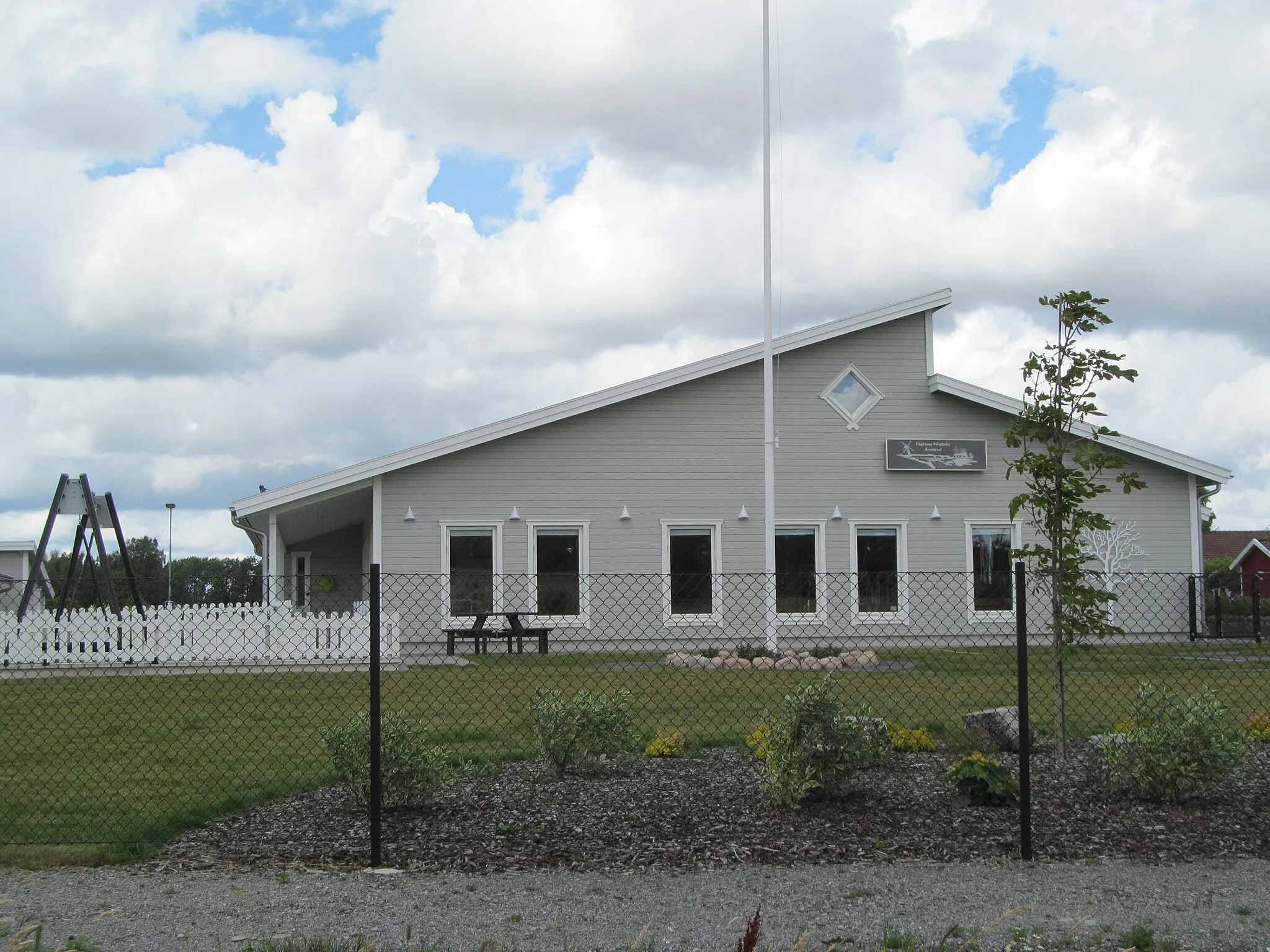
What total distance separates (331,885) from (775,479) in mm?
15948

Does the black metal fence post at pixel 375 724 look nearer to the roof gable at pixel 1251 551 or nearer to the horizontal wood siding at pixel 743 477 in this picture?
the horizontal wood siding at pixel 743 477

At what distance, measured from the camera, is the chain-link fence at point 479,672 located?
8719 mm

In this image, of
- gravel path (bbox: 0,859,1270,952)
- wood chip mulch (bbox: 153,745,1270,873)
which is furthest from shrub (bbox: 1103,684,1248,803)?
gravel path (bbox: 0,859,1270,952)

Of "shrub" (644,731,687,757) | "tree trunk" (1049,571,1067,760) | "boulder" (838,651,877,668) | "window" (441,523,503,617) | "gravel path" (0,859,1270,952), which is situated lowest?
"gravel path" (0,859,1270,952)

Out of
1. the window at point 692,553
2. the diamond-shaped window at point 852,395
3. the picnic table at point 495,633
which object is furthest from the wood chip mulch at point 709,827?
the diamond-shaped window at point 852,395

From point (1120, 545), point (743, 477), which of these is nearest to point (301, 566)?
point (743, 477)

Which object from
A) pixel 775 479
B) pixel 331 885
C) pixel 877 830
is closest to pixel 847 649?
pixel 775 479

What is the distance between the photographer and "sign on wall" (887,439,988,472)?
2134cm

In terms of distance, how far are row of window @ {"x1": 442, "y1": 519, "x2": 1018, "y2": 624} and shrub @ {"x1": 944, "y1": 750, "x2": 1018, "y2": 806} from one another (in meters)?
12.4

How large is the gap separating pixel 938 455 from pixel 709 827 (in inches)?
620

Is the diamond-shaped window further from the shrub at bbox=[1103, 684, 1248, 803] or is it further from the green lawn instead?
the shrub at bbox=[1103, 684, 1248, 803]

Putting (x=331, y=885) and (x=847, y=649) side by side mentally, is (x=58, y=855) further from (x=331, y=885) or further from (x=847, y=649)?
(x=847, y=649)

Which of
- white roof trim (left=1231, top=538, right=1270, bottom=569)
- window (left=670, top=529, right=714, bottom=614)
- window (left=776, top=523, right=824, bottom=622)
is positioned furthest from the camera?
white roof trim (left=1231, top=538, right=1270, bottom=569)

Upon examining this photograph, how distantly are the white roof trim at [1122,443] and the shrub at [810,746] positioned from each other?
1491cm
